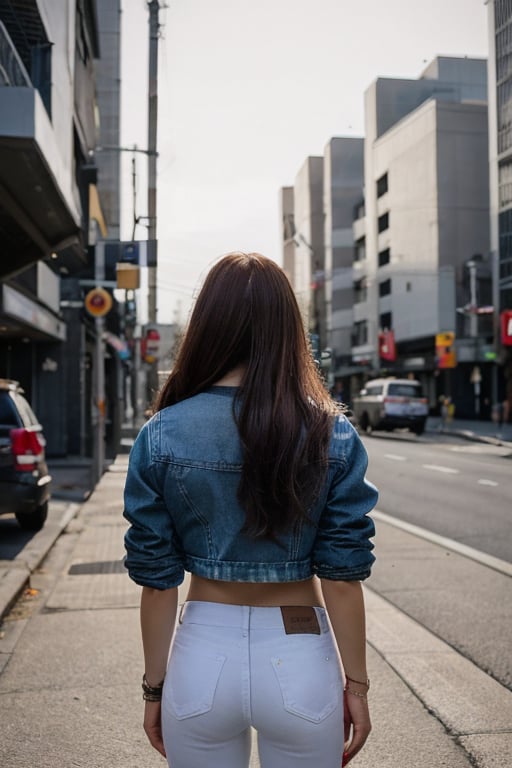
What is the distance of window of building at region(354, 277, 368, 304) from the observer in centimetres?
6851

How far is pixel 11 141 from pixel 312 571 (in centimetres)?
668

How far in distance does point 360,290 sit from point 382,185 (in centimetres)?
1141

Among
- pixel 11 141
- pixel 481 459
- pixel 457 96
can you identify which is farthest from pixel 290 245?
pixel 11 141

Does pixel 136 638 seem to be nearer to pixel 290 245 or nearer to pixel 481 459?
pixel 481 459

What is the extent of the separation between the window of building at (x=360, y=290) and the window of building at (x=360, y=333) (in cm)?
215

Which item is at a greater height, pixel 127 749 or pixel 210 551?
pixel 210 551

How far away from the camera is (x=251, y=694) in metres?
1.85

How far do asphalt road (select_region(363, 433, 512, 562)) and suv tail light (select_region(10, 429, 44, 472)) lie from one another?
4.91 m

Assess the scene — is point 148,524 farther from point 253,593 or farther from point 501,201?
point 501,201

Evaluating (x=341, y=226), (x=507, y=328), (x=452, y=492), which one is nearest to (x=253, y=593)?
(x=452, y=492)

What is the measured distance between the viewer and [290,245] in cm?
9356

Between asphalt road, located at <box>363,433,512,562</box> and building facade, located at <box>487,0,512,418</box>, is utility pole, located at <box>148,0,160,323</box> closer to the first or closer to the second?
asphalt road, located at <box>363,433,512,562</box>

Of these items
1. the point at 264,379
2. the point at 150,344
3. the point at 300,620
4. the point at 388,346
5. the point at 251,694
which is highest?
the point at 388,346

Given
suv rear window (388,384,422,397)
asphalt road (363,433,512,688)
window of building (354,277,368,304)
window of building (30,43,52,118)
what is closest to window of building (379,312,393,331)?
window of building (354,277,368,304)
